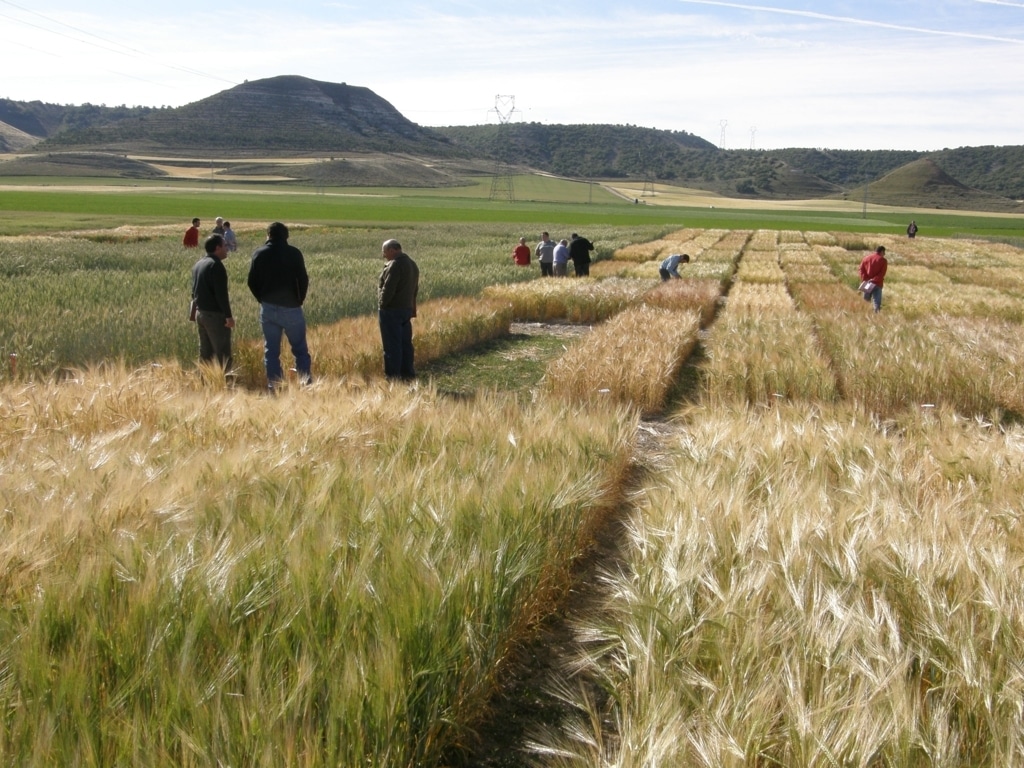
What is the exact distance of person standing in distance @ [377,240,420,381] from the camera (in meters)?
9.97

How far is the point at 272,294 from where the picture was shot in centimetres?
924

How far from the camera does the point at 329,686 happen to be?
219 cm

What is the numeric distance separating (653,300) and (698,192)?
147739 millimetres

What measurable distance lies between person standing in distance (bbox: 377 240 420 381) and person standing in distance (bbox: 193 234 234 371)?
1.89m

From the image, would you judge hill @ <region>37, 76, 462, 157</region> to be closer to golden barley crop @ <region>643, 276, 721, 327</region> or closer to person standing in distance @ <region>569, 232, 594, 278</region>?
person standing in distance @ <region>569, 232, 594, 278</region>

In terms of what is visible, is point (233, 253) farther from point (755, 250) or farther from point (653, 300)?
point (755, 250)

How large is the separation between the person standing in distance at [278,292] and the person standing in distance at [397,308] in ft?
3.55

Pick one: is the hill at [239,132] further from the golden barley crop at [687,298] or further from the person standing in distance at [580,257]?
the golden barley crop at [687,298]

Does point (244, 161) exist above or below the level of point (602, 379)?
above

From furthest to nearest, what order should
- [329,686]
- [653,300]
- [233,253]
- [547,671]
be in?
1. [233,253]
2. [653,300]
3. [547,671]
4. [329,686]

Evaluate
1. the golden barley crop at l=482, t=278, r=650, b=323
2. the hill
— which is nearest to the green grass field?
the golden barley crop at l=482, t=278, r=650, b=323

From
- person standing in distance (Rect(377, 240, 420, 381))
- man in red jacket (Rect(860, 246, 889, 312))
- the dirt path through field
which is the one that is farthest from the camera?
man in red jacket (Rect(860, 246, 889, 312))

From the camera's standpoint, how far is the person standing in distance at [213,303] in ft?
29.9

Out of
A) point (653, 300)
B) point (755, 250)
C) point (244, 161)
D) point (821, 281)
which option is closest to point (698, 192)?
point (244, 161)
